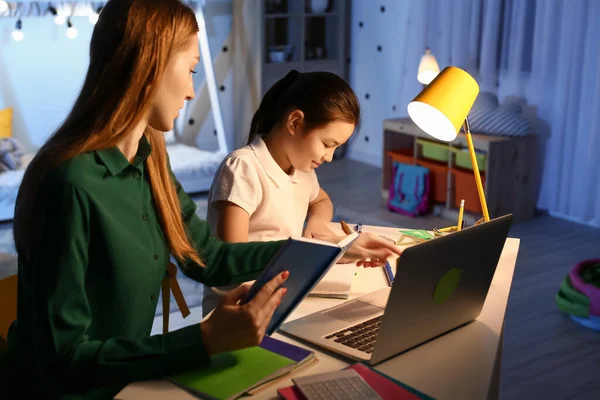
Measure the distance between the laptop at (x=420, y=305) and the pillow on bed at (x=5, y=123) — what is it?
383 centimetres

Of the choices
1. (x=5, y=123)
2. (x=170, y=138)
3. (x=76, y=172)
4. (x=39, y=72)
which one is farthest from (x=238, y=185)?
(x=170, y=138)

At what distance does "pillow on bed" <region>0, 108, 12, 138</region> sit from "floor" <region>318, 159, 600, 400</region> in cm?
214

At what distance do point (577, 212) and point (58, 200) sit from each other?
151 inches

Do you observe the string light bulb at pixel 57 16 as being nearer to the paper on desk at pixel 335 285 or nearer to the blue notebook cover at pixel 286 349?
the paper on desk at pixel 335 285

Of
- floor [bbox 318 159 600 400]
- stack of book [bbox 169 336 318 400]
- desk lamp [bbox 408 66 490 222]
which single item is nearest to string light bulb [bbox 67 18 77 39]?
floor [bbox 318 159 600 400]

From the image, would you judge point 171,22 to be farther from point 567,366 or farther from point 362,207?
point 362,207

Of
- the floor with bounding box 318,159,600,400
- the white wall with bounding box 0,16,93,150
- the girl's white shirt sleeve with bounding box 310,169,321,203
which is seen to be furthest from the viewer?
the white wall with bounding box 0,16,93,150

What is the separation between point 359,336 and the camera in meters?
1.40

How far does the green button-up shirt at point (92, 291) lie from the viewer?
3.83 feet

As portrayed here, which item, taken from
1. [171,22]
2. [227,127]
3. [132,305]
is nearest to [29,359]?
[132,305]

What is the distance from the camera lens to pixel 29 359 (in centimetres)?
127

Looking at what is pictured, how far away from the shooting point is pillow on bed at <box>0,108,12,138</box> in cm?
479

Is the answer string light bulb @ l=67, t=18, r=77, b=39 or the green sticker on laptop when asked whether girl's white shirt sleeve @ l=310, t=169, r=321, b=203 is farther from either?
string light bulb @ l=67, t=18, r=77, b=39

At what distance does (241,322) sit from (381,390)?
243mm
